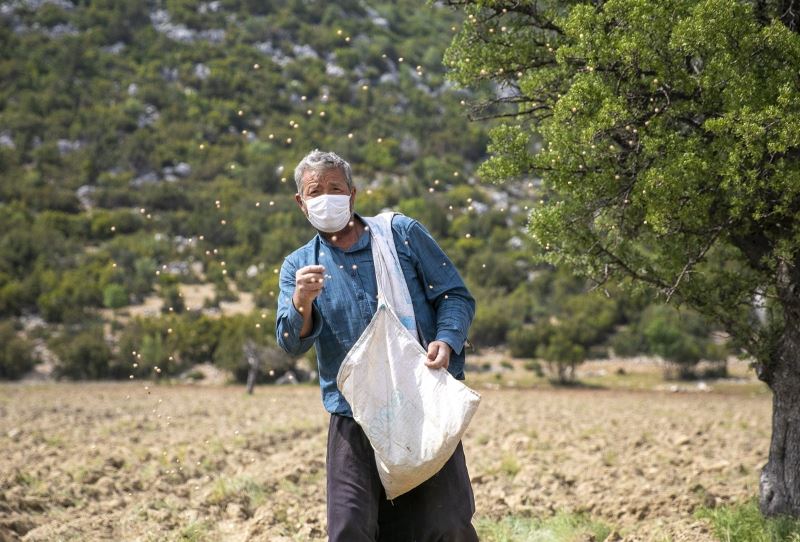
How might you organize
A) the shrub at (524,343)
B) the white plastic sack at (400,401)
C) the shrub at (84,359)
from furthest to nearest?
the shrub at (524,343) → the shrub at (84,359) → the white plastic sack at (400,401)

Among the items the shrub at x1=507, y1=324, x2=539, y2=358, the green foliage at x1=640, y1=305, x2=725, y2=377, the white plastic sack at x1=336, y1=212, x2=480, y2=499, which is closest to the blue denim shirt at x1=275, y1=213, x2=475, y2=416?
the white plastic sack at x1=336, y1=212, x2=480, y2=499

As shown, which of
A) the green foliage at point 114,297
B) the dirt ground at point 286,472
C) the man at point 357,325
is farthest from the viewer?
the green foliage at point 114,297

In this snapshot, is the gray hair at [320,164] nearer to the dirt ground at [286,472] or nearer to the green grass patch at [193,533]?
the dirt ground at [286,472]

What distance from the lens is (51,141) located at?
9338cm

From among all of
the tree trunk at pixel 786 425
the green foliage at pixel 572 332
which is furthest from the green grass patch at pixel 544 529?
the green foliage at pixel 572 332

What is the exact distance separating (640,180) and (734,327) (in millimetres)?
1730

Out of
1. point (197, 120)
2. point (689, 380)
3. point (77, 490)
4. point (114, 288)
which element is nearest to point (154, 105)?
point (197, 120)

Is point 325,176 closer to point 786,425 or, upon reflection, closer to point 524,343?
point 786,425

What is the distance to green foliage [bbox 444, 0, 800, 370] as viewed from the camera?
5.39 meters

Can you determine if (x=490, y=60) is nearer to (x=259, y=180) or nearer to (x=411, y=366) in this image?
(x=411, y=366)

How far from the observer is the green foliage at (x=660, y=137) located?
5.39 metres

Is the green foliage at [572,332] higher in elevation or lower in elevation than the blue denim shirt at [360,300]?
lower

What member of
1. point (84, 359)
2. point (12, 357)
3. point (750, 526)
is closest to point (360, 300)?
point (750, 526)

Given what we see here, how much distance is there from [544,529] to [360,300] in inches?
129
